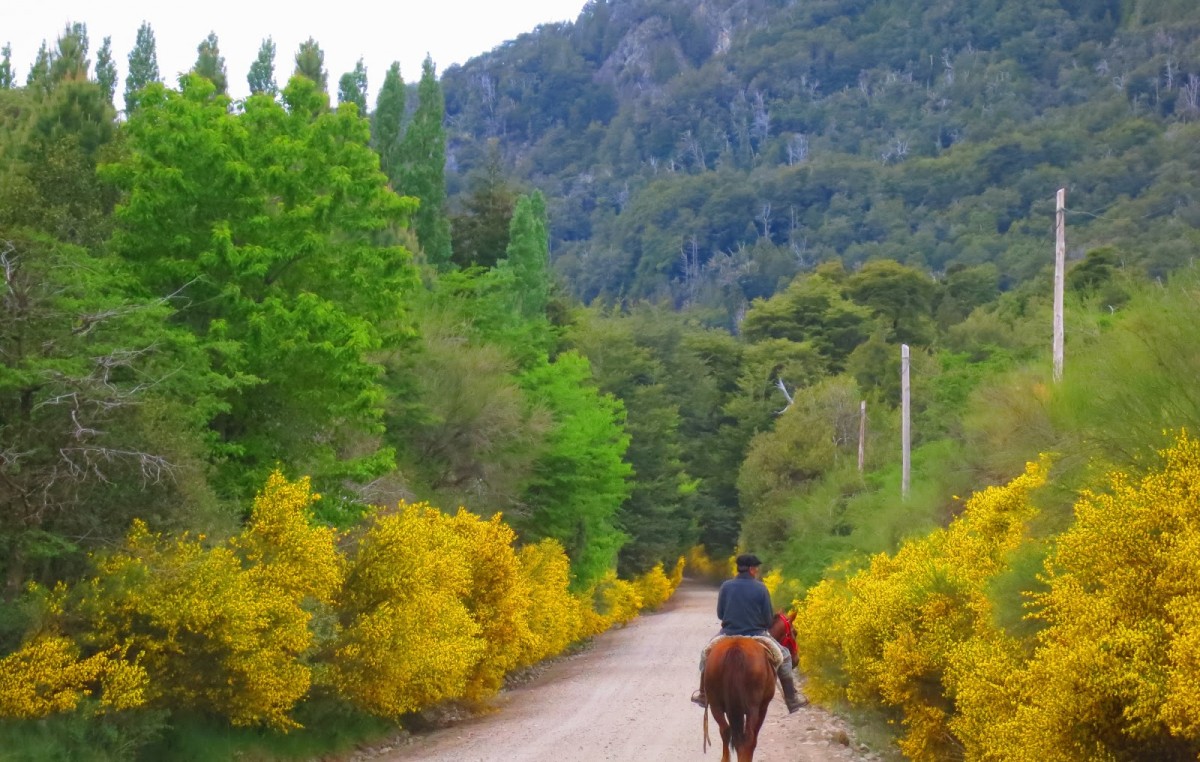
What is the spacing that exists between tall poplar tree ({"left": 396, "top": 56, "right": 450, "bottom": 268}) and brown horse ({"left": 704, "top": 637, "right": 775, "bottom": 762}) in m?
46.7

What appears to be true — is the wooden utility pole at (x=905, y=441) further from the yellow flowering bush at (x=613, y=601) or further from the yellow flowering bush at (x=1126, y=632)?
the yellow flowering bush at (x=1126, y=632)

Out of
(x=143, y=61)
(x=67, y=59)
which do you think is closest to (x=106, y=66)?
(x=143, y=61)

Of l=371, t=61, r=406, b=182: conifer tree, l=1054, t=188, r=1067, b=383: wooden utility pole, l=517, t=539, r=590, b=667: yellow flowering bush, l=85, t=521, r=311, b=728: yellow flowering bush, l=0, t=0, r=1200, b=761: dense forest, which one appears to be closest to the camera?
l=0, t=0, r=1200, b=761: dense forest

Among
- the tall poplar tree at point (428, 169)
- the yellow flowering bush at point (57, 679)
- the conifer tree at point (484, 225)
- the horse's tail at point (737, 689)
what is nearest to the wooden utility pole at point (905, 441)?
the horse's tail at point (737, 689)

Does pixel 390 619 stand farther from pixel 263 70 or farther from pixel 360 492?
pixel 263 70

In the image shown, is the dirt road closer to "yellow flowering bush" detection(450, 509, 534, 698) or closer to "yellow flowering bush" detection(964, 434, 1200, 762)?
"yellow flowering bush" detection(450, 509, 534, 698)

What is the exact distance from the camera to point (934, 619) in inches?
722

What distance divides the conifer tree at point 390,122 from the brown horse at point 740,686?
5085 cm

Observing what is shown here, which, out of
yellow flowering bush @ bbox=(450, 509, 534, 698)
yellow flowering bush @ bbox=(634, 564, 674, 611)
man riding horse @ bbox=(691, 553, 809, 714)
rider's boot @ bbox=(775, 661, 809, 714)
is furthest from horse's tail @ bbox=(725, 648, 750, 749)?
yellow flowering bush @ bbox=(634, 564, 674, 611)

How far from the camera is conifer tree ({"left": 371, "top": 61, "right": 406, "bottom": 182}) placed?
64938 mm

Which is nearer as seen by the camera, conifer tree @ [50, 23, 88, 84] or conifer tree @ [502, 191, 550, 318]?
conifer tree @ [50, 23, 88, 84]

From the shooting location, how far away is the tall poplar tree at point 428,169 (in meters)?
61.7

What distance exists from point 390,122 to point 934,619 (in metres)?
51.9

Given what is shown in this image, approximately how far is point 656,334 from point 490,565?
65.4 metres
